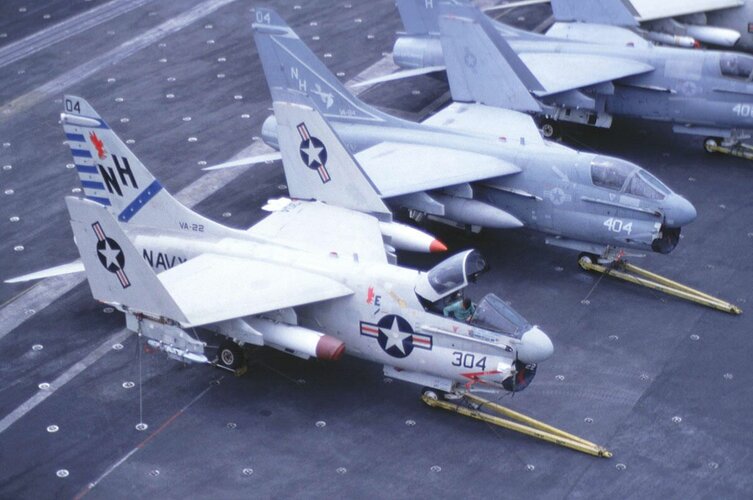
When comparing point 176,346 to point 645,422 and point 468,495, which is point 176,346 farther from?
point 645,422

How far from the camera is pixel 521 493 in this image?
24.4m

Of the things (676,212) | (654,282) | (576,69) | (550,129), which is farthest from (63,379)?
(576,69)

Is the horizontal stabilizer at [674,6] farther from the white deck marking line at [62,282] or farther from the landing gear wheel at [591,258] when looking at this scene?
the white deck marking line at [62,282]

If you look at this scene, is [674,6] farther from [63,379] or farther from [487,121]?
[63,379]

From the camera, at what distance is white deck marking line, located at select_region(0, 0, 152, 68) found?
44969 mm

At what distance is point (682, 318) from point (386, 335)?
8223 mm

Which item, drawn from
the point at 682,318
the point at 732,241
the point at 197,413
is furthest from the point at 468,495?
the point at 732,241

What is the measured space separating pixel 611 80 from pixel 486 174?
7.68m

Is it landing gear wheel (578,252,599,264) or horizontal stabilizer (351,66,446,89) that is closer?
landing gear wheel (578,252,599,264)

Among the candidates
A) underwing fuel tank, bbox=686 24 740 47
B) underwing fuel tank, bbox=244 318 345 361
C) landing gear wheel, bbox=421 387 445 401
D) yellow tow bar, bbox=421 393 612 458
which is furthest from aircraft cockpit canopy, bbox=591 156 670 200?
underwing fuel tank, bbox=686 24 740 47

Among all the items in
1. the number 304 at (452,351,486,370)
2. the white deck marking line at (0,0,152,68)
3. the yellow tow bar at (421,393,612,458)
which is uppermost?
the white deck marking line at (0,0,152,68)

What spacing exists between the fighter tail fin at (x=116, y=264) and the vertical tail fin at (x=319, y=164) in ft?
22.7

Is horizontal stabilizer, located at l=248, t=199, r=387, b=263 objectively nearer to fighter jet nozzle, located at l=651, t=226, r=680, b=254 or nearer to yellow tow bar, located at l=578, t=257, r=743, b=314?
yellow tow bar, located at l=578, t=257, r=743, b=314

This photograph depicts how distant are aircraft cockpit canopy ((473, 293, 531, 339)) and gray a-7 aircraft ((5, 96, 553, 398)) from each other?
25mm
